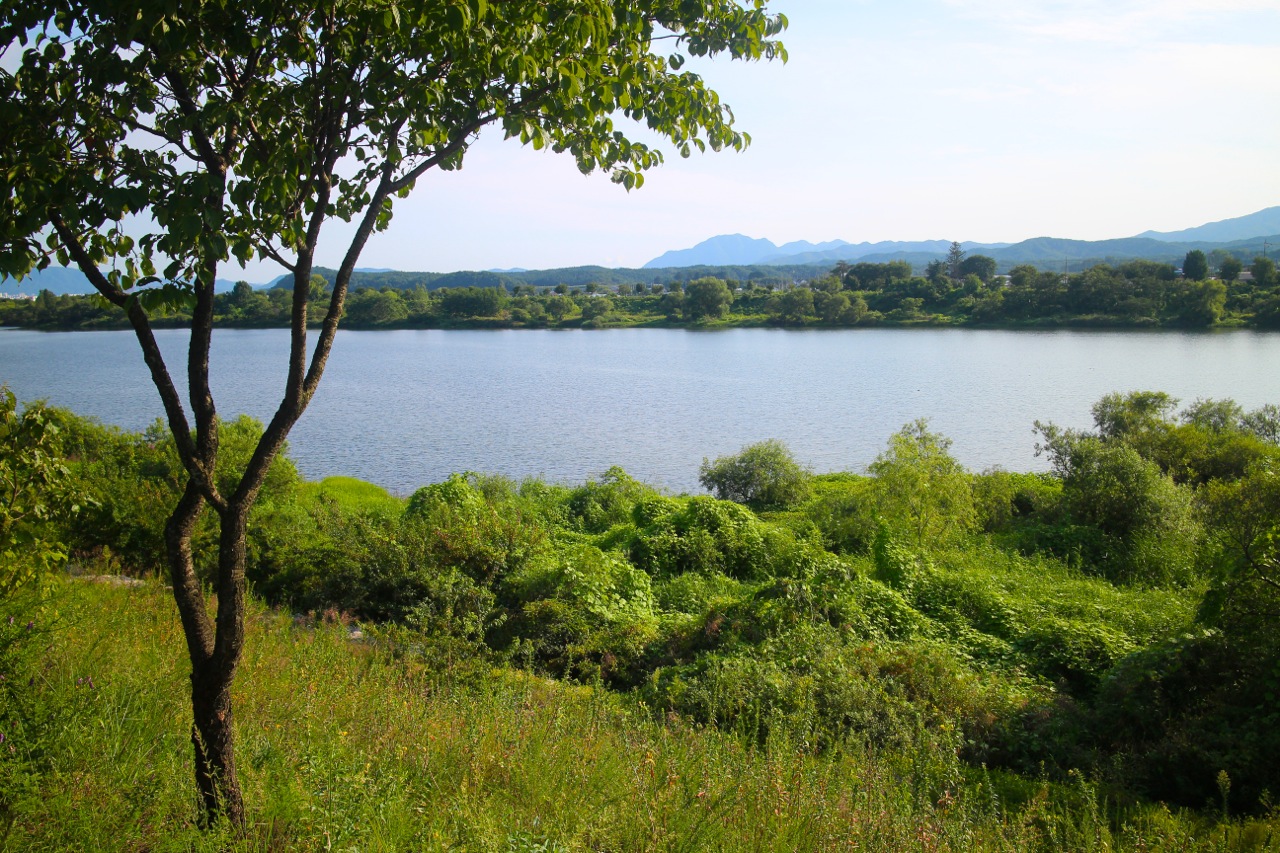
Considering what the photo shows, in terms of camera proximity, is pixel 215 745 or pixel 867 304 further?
pixel 867 304

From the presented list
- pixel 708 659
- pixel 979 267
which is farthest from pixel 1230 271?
pixel 708 659

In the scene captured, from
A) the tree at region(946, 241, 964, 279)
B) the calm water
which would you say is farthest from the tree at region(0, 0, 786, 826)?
the tree at region(946, 241, 964, 279)

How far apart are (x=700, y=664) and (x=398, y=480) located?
2178 centimetres

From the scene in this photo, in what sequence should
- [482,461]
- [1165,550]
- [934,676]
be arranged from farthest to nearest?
[482,461], [1165,550], [934,676]

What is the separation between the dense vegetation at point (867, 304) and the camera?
87.1 meters

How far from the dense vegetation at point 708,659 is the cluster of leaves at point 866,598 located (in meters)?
0.05

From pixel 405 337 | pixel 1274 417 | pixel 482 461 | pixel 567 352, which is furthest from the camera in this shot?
pixel 405 337

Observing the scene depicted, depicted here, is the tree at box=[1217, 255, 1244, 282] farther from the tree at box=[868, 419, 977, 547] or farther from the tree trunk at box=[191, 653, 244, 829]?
the tree trunk at box=[191, 653, 244, 829]

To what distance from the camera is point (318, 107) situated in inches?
134

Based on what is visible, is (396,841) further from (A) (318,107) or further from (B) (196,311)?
(A) (318,107)

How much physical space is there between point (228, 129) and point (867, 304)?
121442 millimetres

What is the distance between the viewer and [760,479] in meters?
25.5

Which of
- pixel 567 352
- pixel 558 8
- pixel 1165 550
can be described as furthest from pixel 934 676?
pixel 567 352

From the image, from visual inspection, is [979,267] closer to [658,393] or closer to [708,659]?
[658,393]
